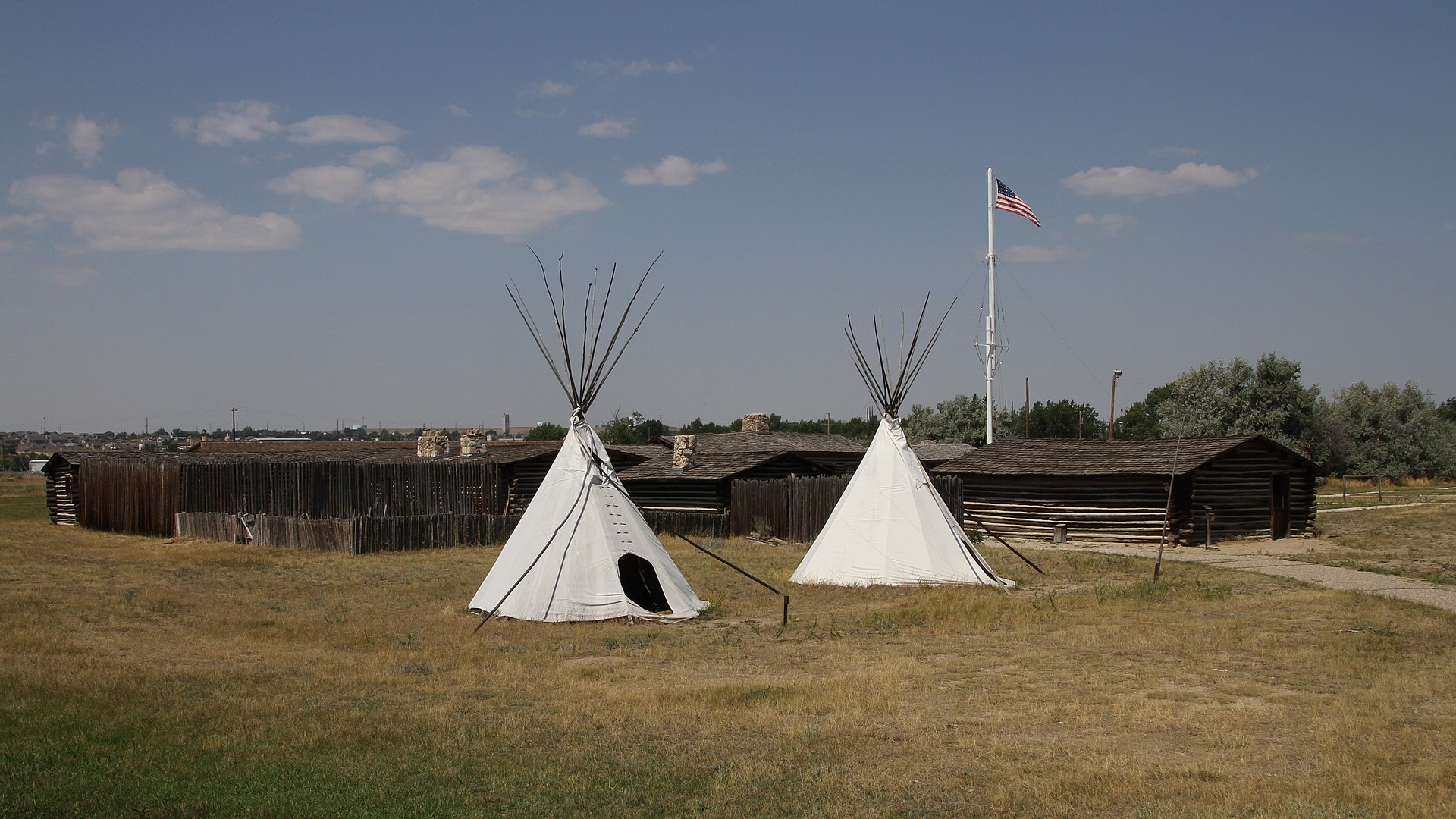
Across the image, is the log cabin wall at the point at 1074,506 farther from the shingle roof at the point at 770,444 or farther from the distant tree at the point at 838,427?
the distant tree at the point at 838,427

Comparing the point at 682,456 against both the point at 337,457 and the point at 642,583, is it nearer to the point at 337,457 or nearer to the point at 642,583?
the point at 642,583

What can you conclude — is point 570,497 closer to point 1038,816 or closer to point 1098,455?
point 1038,816

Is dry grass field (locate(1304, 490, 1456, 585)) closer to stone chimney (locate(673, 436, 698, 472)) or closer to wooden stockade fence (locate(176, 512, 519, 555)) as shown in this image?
stone chimney (locate(673, 436, 698, 472))

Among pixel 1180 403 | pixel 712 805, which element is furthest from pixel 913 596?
pixel 1180 403

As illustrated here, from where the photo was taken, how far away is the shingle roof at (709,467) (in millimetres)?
32625

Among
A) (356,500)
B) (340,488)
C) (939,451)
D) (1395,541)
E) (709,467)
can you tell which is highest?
(939,451)

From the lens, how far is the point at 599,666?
455 inches

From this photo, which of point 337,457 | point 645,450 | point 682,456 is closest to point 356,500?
point 682,456

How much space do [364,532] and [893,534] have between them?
13.3m

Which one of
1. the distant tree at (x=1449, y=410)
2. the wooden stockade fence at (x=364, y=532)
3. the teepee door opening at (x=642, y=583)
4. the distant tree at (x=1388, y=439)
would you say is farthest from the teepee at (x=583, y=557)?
the distant tree at (x=1449, y=410)

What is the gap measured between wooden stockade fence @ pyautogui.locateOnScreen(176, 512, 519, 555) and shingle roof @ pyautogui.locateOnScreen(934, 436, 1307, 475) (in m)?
13.7

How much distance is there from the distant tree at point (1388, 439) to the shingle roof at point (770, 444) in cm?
3191

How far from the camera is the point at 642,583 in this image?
56.3 feet

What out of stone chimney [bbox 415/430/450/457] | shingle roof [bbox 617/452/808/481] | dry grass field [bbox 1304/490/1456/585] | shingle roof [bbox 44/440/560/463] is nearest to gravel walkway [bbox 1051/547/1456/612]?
dry grass field [bbox 1304/490/1456/585]
